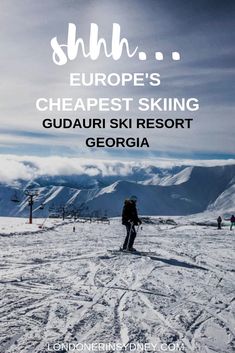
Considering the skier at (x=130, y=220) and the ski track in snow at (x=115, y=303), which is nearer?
the ski track in snow at (x=115, y=303)

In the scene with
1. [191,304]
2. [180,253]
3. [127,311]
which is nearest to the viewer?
[127,311]

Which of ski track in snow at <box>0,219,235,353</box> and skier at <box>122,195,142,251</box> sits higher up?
skier at <box>122,195,142,251</box>

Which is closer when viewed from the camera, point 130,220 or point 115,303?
point 115,303

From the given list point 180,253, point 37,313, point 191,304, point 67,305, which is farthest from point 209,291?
point 180,253

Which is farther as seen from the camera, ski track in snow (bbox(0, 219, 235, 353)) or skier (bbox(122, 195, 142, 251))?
skier (bbox(122, 195, 142, 251))

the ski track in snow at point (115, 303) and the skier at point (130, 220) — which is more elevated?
the skier at point (130, 220)

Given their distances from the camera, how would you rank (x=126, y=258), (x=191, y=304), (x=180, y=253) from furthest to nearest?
1. (x=180, y=253)
2. (x=126, y=258)
3. (x=191, y=304)

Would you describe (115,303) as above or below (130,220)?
below

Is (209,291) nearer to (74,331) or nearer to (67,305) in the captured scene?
(67,305)
